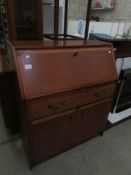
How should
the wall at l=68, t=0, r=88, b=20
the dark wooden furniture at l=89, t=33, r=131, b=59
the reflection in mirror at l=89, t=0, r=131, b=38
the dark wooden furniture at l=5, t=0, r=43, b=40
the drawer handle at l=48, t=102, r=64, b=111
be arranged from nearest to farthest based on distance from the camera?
the drawer handle at l=48, t=102, r=64, b=111, the dark wooden furniture at l=5, t=0, r=43, b=40, the dark wooden furniture at l=89, t=33, r=131, b=59, the reflection in mirror at l=89, t=0, r=131, b=38, the wall at l=68, t=0, r=88, b=20

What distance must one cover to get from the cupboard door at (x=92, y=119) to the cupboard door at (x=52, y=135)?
0.32 ft

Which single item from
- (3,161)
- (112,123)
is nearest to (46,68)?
(3,161)

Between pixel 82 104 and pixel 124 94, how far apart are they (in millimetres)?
1021

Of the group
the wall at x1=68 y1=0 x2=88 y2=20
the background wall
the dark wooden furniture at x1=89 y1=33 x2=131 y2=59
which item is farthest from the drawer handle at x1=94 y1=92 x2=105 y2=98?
the wall at x1=68 y1=0 x2=88 y2=20

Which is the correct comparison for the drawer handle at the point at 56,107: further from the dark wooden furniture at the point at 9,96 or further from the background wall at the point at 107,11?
the background wall at the point at 107,11

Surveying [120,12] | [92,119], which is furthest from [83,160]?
[120,12]

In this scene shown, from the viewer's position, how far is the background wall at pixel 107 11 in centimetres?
284

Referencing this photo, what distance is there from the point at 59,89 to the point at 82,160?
903 millimetres

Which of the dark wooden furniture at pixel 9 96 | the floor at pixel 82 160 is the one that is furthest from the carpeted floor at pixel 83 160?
the dark wooden furniture at pixel 9 96

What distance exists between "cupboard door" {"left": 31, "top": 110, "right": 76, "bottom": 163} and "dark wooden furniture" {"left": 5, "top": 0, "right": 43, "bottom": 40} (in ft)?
2.84

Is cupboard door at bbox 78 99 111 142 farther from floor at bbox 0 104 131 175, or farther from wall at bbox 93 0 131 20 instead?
wall at bbox 93 0 131 20

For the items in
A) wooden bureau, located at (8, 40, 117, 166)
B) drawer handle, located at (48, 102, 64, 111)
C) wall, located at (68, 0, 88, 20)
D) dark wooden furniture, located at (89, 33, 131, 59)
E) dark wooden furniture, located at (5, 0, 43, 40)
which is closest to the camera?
wooden bureau, located at (8, 40, 117, 166)

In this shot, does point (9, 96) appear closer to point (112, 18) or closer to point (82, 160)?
point (82, 160)

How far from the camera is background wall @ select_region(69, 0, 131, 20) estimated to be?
284 cm
